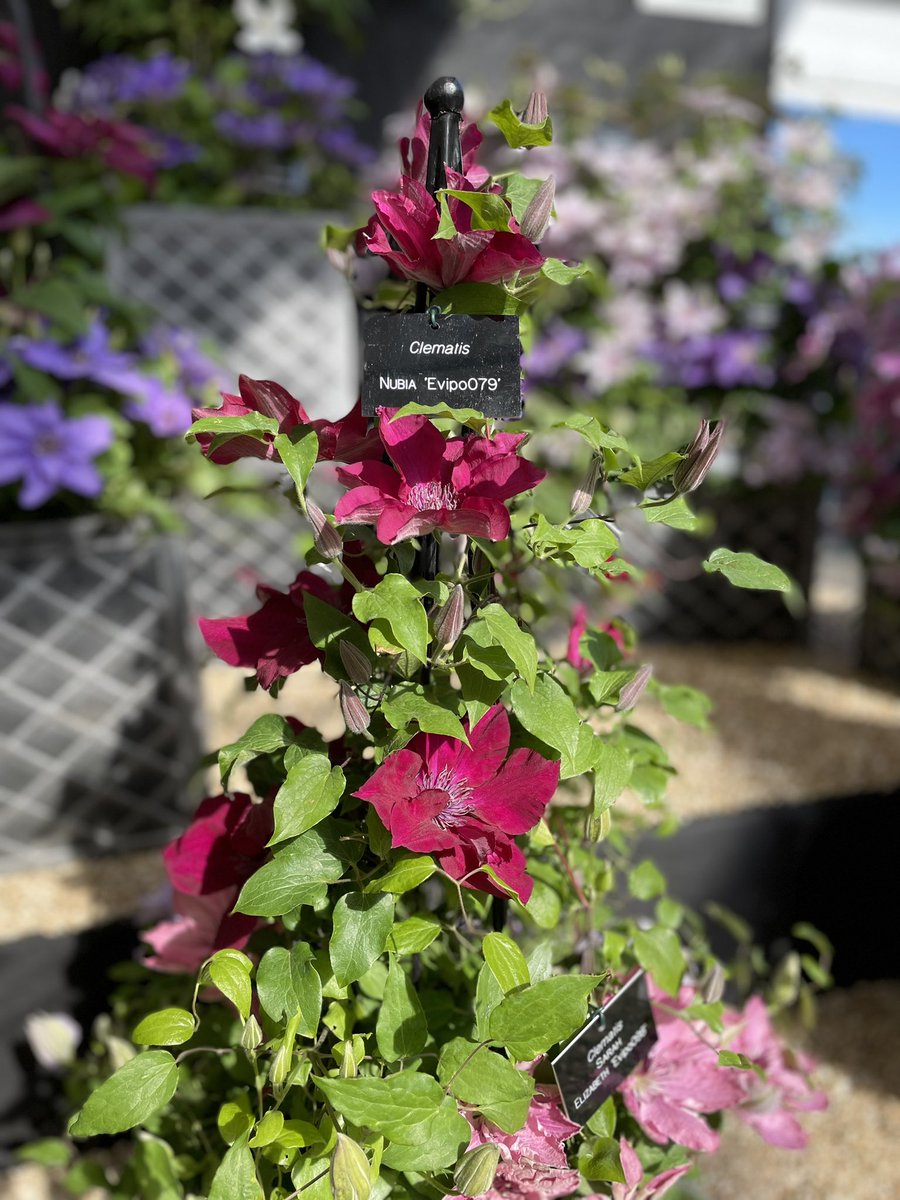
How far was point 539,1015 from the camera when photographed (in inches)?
17.7

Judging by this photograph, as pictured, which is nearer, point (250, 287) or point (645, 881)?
point (645, 881)

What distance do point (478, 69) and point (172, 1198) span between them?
10.7ft

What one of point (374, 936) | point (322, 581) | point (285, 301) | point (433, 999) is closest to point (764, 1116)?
point (433, 999)

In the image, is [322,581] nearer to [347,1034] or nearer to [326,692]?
[347,1034]

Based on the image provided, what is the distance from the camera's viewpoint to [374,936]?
46 cm

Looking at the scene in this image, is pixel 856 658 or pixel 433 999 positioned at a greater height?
pixel 433 999

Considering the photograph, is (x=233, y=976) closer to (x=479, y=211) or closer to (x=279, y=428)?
(x=279, y=428)

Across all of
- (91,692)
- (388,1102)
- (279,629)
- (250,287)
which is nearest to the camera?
(388,1102)

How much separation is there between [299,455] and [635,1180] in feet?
1.42

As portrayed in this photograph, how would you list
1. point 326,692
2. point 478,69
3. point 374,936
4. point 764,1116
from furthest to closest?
point 478,69 → point 326,692 → point 764,1116 → point 374,936

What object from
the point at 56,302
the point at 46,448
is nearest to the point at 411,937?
the point at 46,448

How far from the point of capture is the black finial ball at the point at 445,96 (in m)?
0.48

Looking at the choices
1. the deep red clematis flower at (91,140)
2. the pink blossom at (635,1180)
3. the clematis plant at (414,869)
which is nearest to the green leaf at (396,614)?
the clematis plant at (414,869)

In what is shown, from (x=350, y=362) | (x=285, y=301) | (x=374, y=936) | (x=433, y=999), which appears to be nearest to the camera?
(x=374, y=936)
